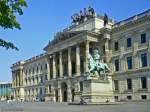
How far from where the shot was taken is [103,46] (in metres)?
73.5

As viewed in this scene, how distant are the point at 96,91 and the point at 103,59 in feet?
84.8

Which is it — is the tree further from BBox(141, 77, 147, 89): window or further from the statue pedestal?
BBox(141, 77, 147, 89): window

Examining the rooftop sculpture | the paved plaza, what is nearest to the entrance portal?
the rooftop sculpture

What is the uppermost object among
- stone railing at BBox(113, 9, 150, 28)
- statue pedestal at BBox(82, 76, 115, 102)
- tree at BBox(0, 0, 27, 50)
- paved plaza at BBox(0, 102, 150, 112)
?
stone railing at BBox(113, 9, 150, 28)

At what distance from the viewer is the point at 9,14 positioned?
542 inches

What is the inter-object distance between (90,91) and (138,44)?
67.2 ft

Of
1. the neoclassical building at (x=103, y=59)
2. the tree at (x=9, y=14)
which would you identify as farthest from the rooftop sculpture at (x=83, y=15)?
the tree at (x=9, y=14)

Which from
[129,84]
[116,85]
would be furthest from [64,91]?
[129,84]

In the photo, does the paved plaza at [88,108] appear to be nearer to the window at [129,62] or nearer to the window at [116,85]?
the window at [129,62]

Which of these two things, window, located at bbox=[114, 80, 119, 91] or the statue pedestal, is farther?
window, located at bbox=[114, 80, 119, 91]

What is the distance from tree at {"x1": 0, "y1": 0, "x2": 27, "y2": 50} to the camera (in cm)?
1337

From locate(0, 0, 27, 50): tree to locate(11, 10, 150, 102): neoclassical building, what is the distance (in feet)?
110

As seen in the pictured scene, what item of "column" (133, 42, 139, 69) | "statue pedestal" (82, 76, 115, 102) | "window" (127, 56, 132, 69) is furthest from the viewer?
"window" (127, 56, 132, 69)

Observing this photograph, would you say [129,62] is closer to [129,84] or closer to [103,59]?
[129,84]
